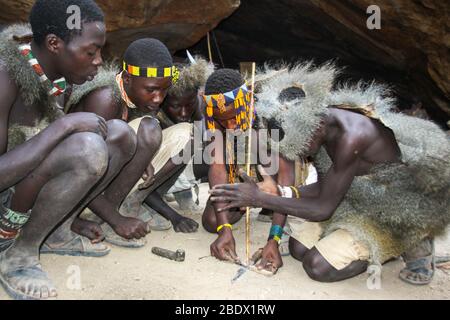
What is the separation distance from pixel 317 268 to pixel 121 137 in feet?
4.26

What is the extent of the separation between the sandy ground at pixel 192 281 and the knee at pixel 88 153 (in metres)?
0.56

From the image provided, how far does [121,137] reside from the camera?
2.68 metres

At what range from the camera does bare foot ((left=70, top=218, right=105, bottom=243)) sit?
283cm

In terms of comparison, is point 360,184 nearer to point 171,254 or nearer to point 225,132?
point 225,132

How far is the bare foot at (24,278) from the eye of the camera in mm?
2152

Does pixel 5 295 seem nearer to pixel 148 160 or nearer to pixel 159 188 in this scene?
pixel 148 160

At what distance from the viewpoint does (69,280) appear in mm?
2375

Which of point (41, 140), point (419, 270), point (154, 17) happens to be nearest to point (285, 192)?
point (419, 270)

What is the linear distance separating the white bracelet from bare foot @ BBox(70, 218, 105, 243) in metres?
1.08

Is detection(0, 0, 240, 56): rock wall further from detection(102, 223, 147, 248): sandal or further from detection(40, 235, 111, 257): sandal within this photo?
detection(40, 235, 111, 257): sandal

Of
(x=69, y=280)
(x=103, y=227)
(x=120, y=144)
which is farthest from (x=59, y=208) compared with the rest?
(x=103, y=227)

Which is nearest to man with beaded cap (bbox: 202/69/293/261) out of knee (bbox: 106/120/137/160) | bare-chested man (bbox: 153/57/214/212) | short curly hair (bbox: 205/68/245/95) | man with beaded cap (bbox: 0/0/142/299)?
short curly hair (bbox: 205/68/245/95)

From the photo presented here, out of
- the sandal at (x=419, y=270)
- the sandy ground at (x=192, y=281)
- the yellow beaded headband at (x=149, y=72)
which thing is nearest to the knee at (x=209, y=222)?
the sandy ground at (x=192, y=281)

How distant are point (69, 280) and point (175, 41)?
410cm
